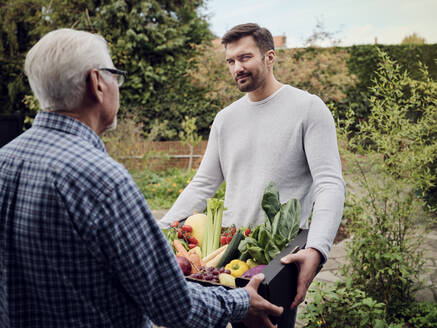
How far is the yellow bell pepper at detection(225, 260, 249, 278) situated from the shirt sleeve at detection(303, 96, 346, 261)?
0.27 meters

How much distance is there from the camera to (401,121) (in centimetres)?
315

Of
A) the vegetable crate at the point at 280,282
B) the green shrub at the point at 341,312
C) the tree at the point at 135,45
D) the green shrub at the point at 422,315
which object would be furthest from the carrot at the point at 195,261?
the tree at the point at 135,45

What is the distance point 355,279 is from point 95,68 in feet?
9.87

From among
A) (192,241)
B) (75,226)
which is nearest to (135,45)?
(192,241)

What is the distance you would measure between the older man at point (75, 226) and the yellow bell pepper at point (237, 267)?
A: 0.34 m

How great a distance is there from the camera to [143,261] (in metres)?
0.96

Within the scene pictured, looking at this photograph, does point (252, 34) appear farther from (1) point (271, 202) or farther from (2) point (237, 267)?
(2) point (237, 267)

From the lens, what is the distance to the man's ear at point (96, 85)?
40.9 inches

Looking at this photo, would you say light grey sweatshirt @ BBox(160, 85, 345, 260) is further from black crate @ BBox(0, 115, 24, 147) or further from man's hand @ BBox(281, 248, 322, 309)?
black crate @ BBox(0, 115, 24, 147)

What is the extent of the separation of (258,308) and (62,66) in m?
0.91

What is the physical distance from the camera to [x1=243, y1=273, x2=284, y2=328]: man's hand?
120 cm

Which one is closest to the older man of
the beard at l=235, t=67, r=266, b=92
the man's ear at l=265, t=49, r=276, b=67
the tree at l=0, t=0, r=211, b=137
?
the beard at l=235, t=67, r=266, b=92

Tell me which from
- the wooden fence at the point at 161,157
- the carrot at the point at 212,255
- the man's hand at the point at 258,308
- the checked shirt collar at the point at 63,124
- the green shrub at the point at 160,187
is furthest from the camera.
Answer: the wooden fence at the point at 161,157

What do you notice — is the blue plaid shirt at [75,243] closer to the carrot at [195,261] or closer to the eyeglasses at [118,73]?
the eyeglasses at [118,73]
